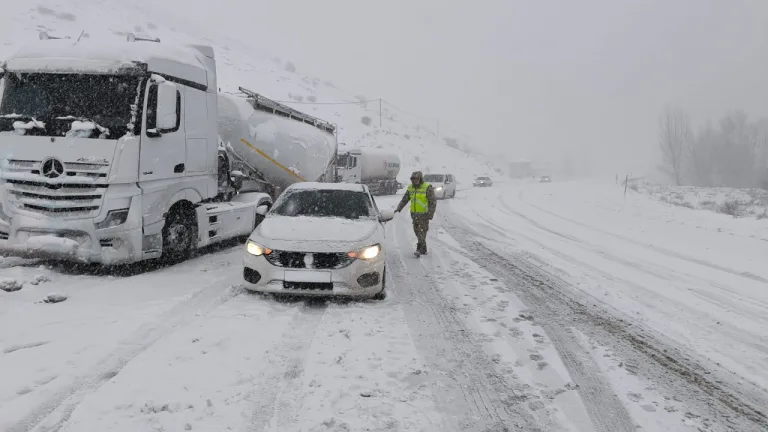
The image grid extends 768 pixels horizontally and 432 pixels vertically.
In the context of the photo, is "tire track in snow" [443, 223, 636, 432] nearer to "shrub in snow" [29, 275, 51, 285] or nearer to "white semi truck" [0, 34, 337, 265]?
"white semi truck" [0, 34, 337, 265]

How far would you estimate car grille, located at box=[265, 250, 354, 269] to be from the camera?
5.90 metres

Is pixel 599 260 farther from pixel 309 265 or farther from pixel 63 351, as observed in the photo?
pixel 63 351

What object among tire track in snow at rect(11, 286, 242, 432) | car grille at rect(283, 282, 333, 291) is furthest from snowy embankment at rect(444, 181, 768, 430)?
tire track in snow at rect(11, 286, 242, 432)

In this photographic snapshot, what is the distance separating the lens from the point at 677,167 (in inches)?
2452

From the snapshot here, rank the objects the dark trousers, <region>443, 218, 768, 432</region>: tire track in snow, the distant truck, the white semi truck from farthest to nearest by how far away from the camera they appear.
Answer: the distant truck < the dark trousers < the white semi truck < <region>443, 218, 768, 432</region>: tire track in snow

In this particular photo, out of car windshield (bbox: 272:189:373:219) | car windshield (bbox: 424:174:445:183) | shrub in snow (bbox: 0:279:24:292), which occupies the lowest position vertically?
shrub in snow (bbox: 0:279:24:292)

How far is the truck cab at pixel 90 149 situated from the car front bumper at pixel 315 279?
2.37 m

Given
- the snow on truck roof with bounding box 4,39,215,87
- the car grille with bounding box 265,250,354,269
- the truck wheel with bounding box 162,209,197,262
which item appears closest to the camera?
the car grille with bounding box 265,250,354,269

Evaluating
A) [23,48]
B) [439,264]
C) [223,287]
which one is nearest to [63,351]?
[223,287]

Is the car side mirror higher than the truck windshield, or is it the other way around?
the truck windshield

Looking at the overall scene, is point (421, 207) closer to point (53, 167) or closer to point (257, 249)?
point (257, 249)

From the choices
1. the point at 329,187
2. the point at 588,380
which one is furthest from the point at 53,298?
the point at 588,380

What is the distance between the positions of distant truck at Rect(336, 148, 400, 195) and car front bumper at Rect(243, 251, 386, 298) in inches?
708

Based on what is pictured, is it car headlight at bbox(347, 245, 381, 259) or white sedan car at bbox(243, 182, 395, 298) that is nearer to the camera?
white sedan car at bbox(243, 182, 395, 298)
